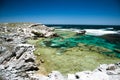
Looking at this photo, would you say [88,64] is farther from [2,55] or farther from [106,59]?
[2,55]

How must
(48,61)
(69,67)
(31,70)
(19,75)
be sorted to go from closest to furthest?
(19,75) < (31,70) < (69,67) < (48,61)

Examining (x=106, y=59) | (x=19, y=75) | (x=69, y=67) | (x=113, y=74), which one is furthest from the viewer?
(x=106, y=59)

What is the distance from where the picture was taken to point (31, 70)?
53.0 ft

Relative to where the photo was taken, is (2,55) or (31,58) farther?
(2,55)

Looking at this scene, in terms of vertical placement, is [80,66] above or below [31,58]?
below

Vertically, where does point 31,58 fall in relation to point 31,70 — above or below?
above

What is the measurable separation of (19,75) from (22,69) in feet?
4.01

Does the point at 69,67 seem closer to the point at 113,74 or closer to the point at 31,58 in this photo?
the point at 31,58

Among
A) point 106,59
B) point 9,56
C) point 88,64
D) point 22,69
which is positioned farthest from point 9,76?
point 106,59

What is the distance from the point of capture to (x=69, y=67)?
58.5ft

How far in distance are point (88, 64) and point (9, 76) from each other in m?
9.45

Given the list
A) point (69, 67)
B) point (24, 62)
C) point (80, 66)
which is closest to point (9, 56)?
point (24, 62)

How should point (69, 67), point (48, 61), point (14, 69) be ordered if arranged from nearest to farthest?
point (14, 69), point (69, 67), point (48, 61)

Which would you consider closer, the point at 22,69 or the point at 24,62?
the point at 22,69
